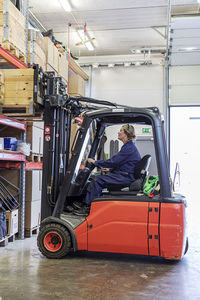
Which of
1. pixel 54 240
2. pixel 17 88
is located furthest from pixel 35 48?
pixel 54 240

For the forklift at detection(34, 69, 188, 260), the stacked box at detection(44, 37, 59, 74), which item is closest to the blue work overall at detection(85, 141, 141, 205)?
the forklift at detection(34, 69, 188, 260)

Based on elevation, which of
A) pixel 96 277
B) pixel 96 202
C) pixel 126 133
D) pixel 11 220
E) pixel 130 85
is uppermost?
pixel 130 85

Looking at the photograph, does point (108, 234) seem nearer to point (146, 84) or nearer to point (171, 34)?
point (171, 34)

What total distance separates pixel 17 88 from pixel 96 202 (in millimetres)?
2069

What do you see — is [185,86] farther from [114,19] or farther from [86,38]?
[86,38]

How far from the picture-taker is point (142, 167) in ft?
15.9

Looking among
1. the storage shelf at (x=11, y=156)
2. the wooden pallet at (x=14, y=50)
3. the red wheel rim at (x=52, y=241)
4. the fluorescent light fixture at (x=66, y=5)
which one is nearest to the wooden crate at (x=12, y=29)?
the wooden pallet at (x=14, y=50)

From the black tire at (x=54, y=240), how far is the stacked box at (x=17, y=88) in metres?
1.81

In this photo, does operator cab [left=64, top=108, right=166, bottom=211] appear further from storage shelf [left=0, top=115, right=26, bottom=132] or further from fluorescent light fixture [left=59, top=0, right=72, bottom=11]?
fluorescent light fixture [left=59, top=0, right=72, bottom=11]

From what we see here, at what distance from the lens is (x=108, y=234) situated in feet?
14.9

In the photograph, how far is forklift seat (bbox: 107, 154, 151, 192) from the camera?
477cm

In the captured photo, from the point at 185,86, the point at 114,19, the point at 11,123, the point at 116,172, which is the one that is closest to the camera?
the point at 116,172

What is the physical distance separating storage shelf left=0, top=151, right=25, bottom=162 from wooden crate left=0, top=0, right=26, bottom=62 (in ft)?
5.09

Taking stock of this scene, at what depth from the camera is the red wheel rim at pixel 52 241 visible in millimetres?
4754
